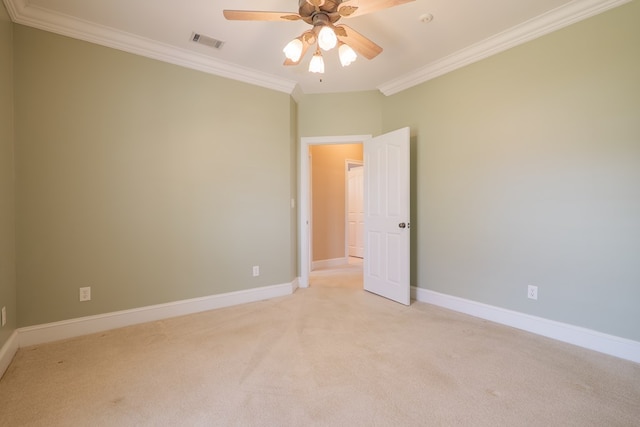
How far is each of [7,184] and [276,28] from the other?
241cm

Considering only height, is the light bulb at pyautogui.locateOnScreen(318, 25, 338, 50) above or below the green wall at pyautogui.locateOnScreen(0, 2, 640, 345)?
above

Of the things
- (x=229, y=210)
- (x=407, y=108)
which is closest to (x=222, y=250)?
(x=229, y=210)

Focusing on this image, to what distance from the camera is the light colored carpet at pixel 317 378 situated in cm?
154

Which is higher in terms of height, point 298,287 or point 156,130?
point 156,130

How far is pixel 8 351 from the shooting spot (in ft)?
6.70

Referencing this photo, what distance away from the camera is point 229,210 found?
329cm

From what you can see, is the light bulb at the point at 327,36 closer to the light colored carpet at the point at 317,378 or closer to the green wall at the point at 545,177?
the green wall at the point at 545,177

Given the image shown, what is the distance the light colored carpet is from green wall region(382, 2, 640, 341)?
0.49 meters

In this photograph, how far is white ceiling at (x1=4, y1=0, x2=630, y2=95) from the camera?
2.27 meters

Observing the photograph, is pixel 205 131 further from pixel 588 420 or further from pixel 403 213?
pixel 588 420

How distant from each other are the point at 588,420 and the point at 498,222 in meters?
1.66

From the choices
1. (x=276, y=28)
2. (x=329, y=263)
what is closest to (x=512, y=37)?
(x=276, y=28)

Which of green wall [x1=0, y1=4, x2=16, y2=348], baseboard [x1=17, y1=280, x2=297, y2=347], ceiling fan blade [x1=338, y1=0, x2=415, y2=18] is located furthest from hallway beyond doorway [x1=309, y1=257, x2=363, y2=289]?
ceiling fan blade [x1=338, y1=0, x2=415, y2=18]

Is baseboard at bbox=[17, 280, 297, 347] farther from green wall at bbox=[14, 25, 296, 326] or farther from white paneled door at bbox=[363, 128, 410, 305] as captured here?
white paneled door at bbox=[363, 128, 410, 305]
